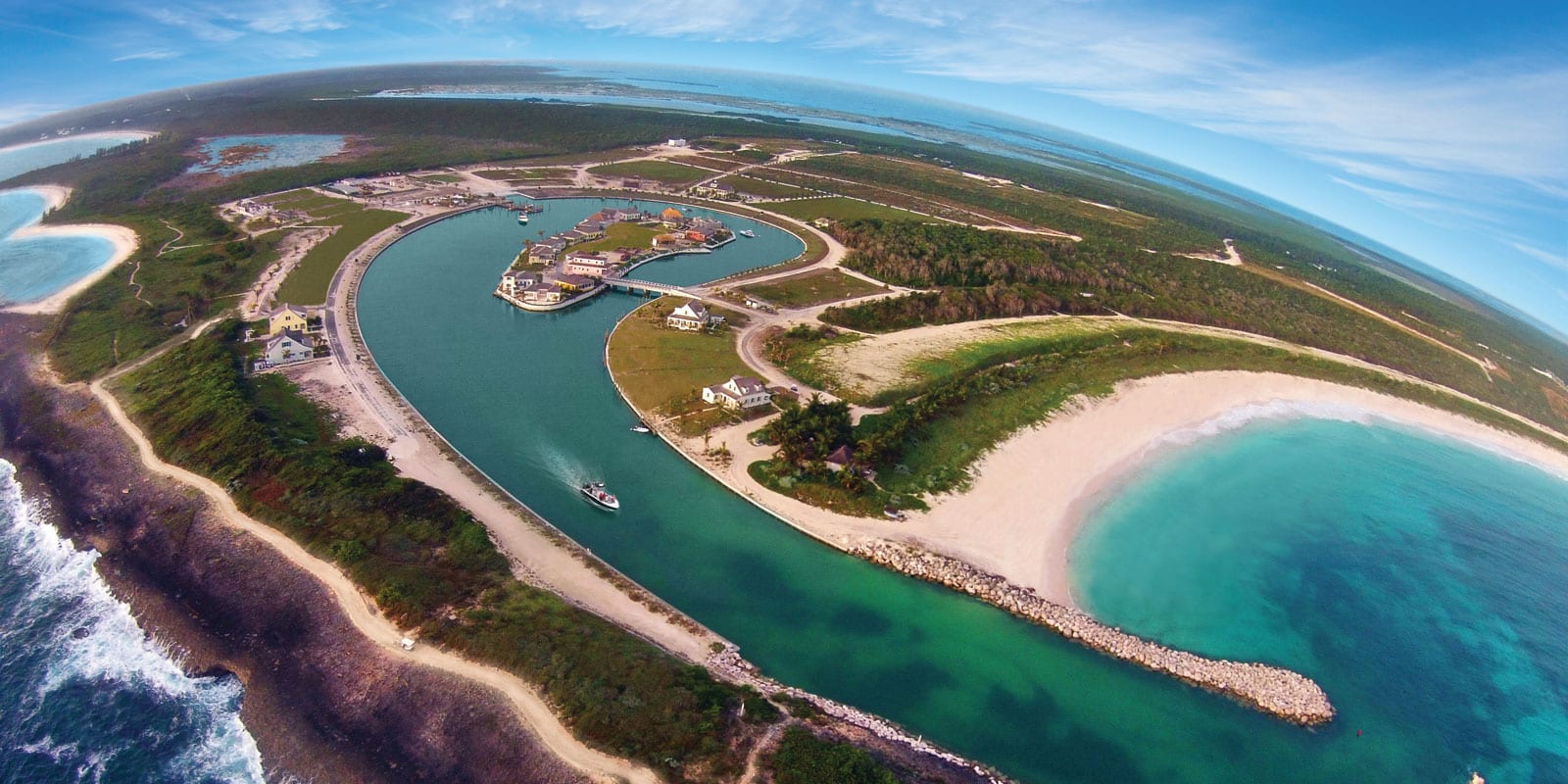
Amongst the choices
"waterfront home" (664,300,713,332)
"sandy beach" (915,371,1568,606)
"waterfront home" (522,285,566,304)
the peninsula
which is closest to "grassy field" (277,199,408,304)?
the peninsula

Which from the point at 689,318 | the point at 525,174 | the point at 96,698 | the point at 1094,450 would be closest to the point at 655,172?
the point at 525,174

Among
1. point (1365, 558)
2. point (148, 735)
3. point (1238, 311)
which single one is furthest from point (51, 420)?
point (1238, 311)

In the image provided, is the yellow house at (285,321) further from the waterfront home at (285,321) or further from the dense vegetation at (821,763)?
the dense vegetation at (821,763)

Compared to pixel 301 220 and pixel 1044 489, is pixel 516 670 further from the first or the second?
pixel 301 220

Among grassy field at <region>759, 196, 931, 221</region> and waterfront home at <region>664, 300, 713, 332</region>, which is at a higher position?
grassy field at <region>759, 196, 931, 221</region>

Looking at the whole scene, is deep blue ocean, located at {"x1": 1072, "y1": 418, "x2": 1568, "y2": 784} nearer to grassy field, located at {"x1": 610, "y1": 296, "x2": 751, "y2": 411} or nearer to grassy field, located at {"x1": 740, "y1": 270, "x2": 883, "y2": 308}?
grassy field, located at {"x1": 610, "y1": 296, "x2": 751, "y2": 411}

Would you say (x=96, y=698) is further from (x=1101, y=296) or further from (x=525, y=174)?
(x=525, y=174)

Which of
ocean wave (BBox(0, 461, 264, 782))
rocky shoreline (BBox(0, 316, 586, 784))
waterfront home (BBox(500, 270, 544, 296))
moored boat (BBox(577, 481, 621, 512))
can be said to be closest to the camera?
rocky shoreline (BBox(0, 316, 586, 784))
